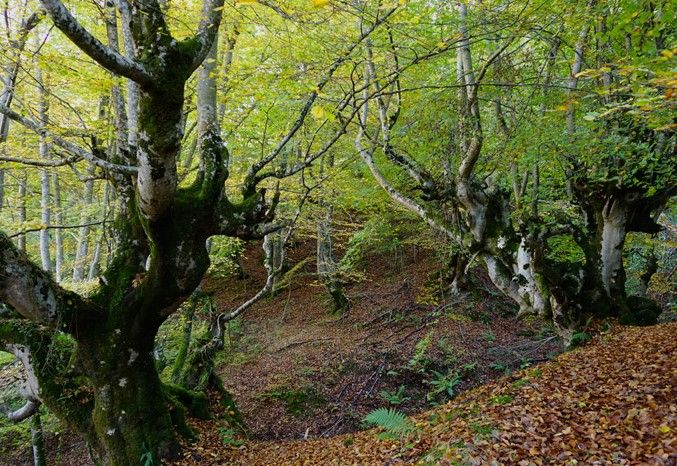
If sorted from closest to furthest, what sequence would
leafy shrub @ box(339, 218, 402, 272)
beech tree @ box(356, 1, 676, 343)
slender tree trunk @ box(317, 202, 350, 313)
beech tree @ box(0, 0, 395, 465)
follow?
beech tree @ box(0, 0, 395, 465) → beech tree @ box(356, 1, 676, 343) → leafy shrub @ box(339, 218, 402, 272) → slender tree trunk @ box(317, 202, 350, 313)

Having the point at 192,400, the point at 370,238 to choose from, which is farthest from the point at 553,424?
the point at 370,238

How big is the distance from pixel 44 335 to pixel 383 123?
6.84 m

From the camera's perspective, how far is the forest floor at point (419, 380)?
418cm

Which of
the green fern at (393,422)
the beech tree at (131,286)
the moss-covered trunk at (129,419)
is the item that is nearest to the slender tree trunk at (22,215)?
the beech tree at (131,286)

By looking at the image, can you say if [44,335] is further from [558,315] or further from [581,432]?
[558,315]

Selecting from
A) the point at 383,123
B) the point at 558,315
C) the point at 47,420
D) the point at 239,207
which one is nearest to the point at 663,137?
the point at 558,315

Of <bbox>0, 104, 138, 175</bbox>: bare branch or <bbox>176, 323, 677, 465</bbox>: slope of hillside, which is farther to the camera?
<bbox>0, 104, 138, 175</bbox>: bare branch

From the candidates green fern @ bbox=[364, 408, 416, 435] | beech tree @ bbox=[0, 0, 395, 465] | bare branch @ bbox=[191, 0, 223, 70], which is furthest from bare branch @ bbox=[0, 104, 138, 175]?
green fern @ bbox=[364, 408, 416, 435]

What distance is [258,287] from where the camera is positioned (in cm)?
1830

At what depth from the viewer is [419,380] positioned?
997cm

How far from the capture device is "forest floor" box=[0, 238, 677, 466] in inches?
165

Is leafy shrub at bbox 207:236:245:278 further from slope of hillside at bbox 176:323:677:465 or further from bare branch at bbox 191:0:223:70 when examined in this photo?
bare branch at bbox 191:0:223:70

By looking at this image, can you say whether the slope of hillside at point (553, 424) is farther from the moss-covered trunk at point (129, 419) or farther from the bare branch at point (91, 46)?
the bare branch at point (91, 46)

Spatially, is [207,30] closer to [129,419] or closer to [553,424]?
[129,419]
